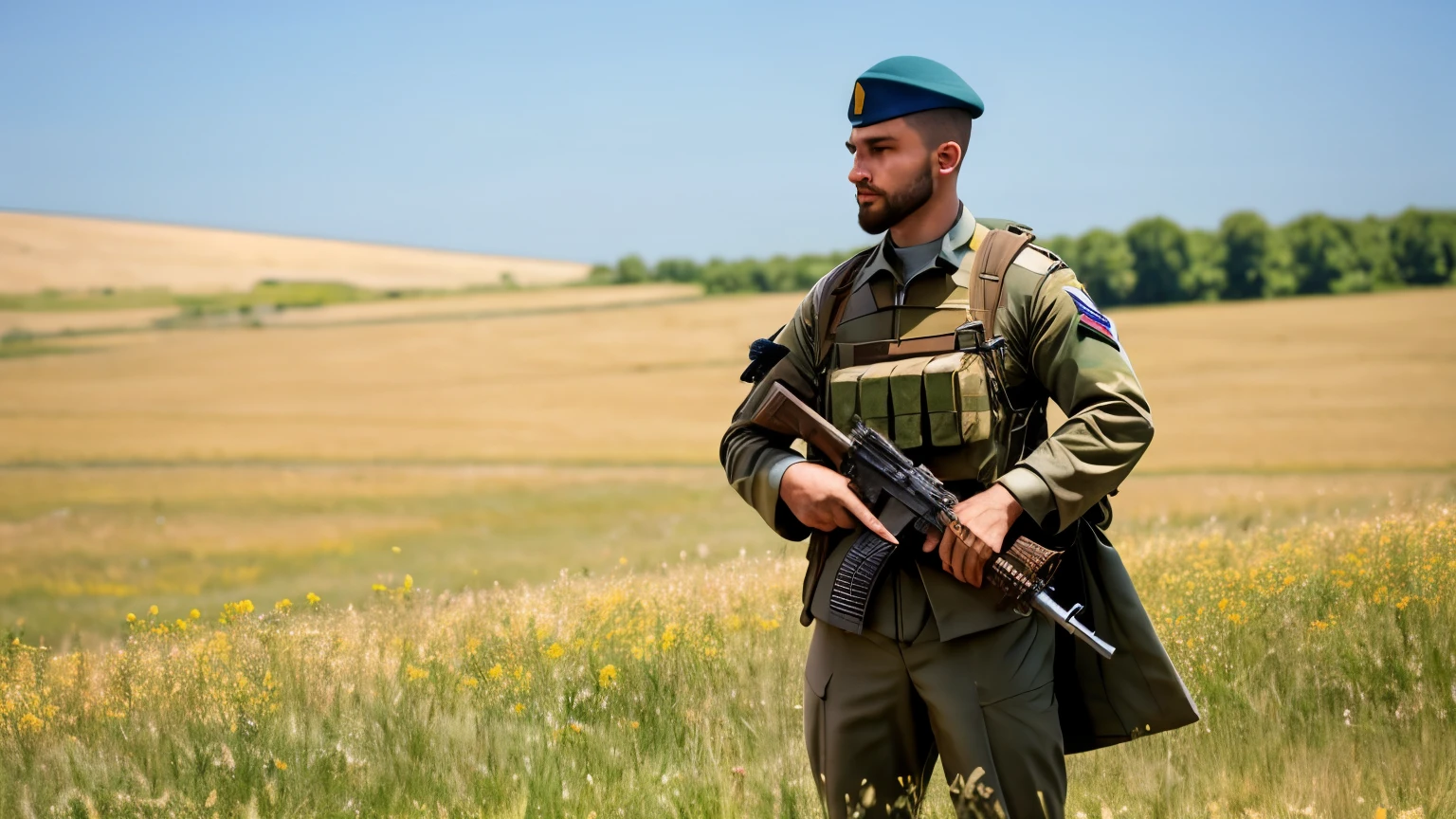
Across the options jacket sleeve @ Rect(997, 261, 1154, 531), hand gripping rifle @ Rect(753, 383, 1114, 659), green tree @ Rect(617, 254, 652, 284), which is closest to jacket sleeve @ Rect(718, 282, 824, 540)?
hand gripping rifle @ Rect(753, 383, 1114, 659)

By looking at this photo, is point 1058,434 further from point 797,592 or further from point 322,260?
point 322,260

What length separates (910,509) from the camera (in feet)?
10.2

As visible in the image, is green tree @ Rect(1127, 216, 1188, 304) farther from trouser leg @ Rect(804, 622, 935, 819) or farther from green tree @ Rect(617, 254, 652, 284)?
trouser leg @ Rect(804, 622, 935, 819)

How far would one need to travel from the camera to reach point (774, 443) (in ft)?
11.5

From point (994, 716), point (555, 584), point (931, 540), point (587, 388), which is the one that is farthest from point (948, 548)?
point (587, 388)

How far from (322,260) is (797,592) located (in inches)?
2549

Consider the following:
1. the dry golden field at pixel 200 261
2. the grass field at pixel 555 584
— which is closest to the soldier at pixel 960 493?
the grass field at pixel 555 584

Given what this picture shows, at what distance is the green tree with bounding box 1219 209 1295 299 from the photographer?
68.9m

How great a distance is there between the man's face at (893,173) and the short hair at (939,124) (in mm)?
18

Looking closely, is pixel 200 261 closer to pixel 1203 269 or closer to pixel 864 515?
pixel 1203 269

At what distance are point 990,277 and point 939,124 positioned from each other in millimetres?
443

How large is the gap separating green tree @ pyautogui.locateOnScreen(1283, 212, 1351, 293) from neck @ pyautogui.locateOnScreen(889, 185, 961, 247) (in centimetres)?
7008

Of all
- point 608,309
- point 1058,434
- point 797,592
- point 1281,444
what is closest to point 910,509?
point 1058,434

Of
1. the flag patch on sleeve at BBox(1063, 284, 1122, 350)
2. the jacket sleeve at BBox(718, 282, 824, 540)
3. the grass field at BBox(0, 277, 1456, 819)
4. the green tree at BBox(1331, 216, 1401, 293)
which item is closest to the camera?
the flag patch on sleeve at BBox(1063, 284, 1122, 350)
